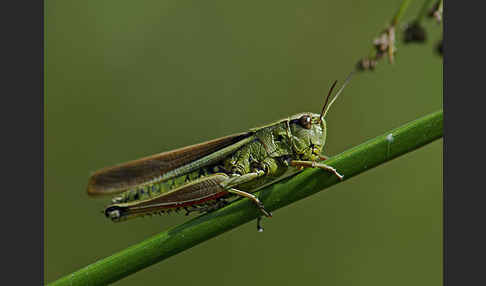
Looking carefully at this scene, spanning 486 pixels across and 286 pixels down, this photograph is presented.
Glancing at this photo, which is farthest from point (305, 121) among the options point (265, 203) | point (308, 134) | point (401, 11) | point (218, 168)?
point (401, 11)

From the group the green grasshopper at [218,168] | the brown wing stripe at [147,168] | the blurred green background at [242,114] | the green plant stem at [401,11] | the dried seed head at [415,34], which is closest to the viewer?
the green plant stem at [401,11]

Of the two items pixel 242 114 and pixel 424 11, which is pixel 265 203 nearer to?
pixel 424 11

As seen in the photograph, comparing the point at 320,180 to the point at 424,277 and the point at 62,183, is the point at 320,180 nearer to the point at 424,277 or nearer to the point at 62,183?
the point at 424,277

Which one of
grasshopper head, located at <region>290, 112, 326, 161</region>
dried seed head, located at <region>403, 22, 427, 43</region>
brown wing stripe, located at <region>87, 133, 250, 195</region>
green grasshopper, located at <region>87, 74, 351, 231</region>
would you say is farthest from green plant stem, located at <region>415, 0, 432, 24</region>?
brown wing stripe, located at <region>87, 133, 250, 195</region>

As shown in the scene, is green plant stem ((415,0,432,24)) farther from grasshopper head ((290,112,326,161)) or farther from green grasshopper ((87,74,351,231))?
grasshopper head ((290,112,326,161))

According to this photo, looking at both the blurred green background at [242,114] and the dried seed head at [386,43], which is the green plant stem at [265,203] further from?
the blurred green background at [242,114]

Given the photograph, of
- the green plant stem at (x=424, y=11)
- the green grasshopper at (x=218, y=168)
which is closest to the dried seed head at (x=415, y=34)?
the green plant stem at (x=424, y=11)
